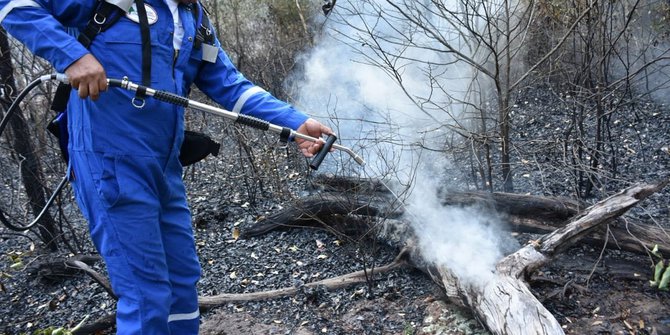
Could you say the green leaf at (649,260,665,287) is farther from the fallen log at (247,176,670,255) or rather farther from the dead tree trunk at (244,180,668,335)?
the dead tree trunk at (244,180,668,335)

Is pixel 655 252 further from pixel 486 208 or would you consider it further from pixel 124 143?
pixel 124 143

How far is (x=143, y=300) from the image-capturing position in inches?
104

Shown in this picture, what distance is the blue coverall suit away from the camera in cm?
247

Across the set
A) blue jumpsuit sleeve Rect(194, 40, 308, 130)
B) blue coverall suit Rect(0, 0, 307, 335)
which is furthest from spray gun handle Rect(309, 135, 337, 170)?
blue coverall suit Rect(0, 0, 307, 335)

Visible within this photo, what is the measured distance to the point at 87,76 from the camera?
238 centimetres

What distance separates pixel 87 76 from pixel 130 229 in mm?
691

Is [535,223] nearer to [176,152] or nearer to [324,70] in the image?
[176,152]

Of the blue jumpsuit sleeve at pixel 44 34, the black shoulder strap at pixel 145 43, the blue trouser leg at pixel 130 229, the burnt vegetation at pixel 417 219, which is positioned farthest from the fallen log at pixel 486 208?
the blue jumpsuit sleeve at pixel 44 34

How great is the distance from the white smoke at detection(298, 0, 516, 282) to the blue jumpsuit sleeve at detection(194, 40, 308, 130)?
1336 millimetres

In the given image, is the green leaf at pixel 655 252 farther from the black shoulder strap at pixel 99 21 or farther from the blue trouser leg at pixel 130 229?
the black shoulder strap at pixel 99 21

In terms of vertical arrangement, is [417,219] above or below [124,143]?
below

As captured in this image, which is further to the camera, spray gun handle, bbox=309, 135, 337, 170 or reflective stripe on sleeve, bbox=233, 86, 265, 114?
reflective stripe on sleeve, bbox=233, 86, 265, 114

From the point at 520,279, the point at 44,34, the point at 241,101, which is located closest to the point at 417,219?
the point at 520,279

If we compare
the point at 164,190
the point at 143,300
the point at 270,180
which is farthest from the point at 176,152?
the point at 270,180
